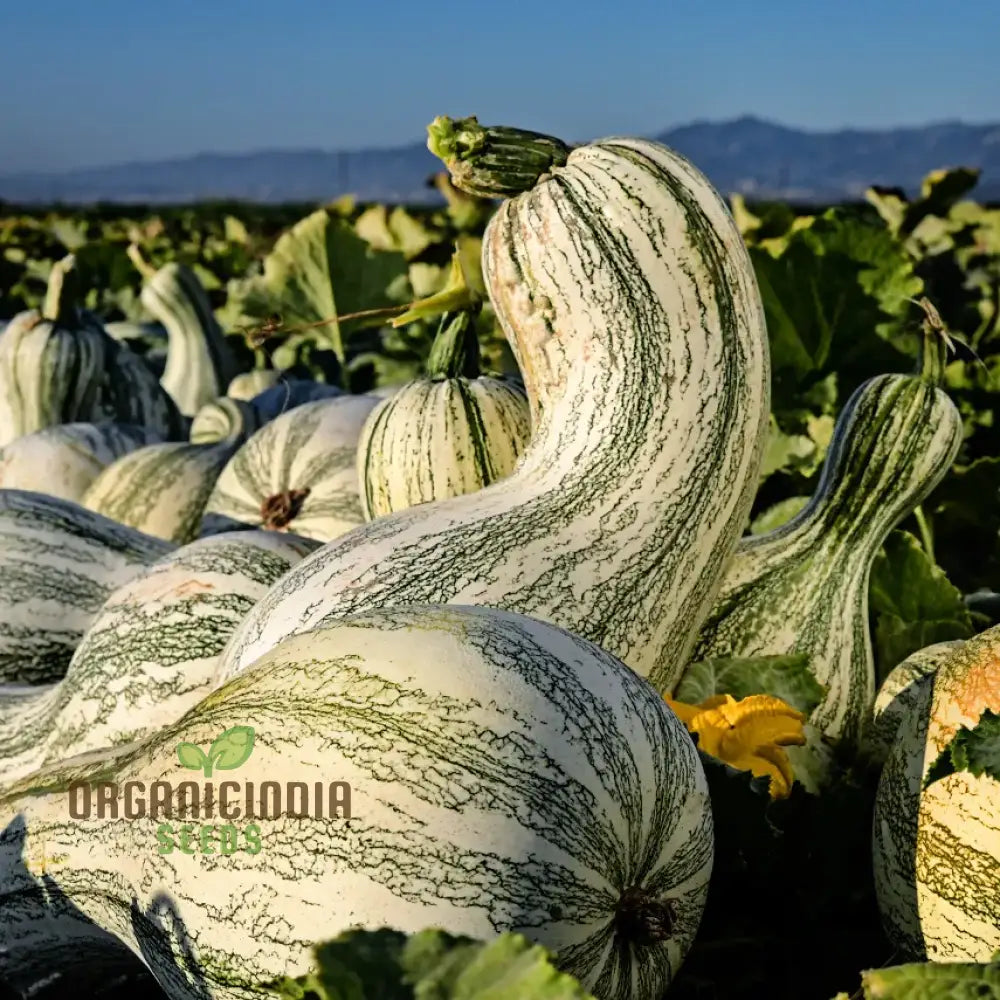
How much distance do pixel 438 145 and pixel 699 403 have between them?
2.04 feet

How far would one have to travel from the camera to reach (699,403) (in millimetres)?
2225

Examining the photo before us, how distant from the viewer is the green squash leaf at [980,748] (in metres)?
1.41

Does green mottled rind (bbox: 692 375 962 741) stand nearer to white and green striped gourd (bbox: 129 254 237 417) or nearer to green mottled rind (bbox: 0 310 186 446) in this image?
green mottled rind (bbox: 0 310 186 446)

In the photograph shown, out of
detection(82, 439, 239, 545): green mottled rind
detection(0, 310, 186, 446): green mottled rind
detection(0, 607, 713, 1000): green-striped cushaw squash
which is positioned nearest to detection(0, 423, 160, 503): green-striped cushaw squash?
detection(82, 439, 239, 545): green mottled rind

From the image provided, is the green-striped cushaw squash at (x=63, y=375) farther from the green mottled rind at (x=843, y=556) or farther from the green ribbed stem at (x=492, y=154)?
the green mottled rind at (x=843, y=556)

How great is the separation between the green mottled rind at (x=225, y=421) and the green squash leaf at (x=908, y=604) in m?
2.44

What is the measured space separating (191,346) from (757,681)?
13.7ft

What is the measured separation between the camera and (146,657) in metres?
2.37

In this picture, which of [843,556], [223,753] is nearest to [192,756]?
[223,753]

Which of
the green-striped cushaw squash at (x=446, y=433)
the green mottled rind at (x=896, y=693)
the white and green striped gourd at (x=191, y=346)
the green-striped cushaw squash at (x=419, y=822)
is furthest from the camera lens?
the white and green striped gourd at (x=191, y=346)

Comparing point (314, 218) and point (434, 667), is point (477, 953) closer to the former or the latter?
point (434, 667)

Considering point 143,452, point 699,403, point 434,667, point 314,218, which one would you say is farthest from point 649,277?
point 314,218

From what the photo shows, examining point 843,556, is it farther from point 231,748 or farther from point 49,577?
point 49,577

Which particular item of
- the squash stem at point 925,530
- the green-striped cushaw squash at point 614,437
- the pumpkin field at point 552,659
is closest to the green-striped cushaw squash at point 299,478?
the pumpkin field at point 552,659
